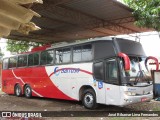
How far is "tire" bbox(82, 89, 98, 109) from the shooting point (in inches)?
389

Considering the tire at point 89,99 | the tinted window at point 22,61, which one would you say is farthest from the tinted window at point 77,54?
the tinted window at point 22,61

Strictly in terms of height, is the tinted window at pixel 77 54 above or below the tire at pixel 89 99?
above

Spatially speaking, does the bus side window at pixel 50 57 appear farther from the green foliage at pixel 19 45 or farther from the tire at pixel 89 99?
the green foliage at pixel 19 45

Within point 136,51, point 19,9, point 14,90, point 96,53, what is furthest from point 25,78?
point 19,9

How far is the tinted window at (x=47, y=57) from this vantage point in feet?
40.5

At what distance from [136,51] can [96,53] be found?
1576mm

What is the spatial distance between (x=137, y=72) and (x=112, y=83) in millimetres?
1046

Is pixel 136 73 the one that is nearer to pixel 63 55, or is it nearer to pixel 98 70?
pixel 98 70

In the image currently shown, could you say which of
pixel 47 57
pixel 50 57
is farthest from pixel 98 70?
pixel 47 57

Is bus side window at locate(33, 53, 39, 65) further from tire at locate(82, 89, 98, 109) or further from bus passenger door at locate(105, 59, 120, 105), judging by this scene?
bus passenger door at locate(105, 59, 120, 105)

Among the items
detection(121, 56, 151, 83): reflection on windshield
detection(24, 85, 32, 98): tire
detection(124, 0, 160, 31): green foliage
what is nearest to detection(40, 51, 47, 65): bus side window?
detection(24, 85, 32, 98): tire

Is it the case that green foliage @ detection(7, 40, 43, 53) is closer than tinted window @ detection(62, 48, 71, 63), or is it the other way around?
tinted window @ detection(62, 48, 71, 63)

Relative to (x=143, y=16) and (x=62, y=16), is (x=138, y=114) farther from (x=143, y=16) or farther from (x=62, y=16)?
(x=62, y=16)

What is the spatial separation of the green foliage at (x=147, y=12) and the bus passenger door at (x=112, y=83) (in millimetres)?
2629
